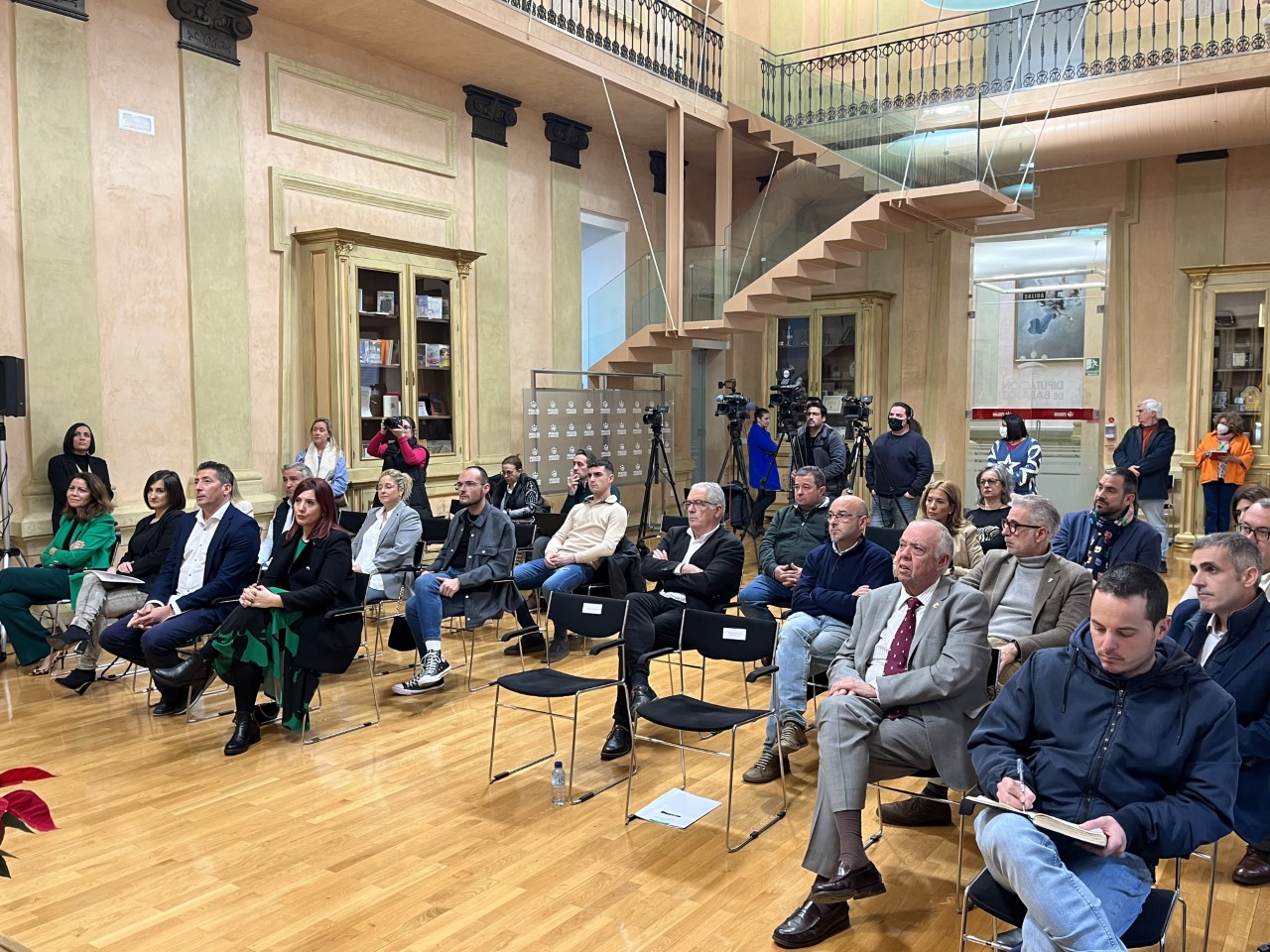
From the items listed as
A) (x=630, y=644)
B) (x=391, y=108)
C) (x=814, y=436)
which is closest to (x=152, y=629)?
(x=630, y=644)

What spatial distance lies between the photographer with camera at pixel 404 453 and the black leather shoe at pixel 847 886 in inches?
234

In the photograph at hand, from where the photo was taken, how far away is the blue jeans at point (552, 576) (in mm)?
6320

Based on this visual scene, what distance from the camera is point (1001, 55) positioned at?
1156 centimetres

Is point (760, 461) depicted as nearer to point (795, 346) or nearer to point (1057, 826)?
point (795, 346)

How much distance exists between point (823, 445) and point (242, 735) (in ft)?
16.0

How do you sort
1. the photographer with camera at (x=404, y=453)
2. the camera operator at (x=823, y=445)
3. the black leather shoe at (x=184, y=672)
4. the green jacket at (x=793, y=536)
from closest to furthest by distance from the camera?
1. the black leather shoe at (x=184, y=672)
2. the green jacket at (x=793, y=536)
3. the camera operator at (x=823, y=445)
4. the photographer with camera at (x=404, y=453)

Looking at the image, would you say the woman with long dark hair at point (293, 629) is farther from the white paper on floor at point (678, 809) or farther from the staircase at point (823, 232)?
the staircase at point (823, 232)

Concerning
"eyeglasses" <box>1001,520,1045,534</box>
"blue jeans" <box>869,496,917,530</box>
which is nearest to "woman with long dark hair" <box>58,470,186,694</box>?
"eyeglasses" <box>1001,520,1045,534</box>

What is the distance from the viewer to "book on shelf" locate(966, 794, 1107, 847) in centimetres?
233

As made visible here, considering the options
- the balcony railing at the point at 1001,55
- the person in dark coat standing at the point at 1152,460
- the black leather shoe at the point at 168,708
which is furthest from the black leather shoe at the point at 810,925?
the balcony railing at the point at 1001,55

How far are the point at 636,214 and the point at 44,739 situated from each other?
369 inches

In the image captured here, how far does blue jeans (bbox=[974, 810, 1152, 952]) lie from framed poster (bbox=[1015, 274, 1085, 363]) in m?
13.1

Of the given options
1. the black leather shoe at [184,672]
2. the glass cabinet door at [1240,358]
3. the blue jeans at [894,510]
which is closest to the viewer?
the black leather shoe at [184,672]

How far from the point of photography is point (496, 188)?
34.1 feet
